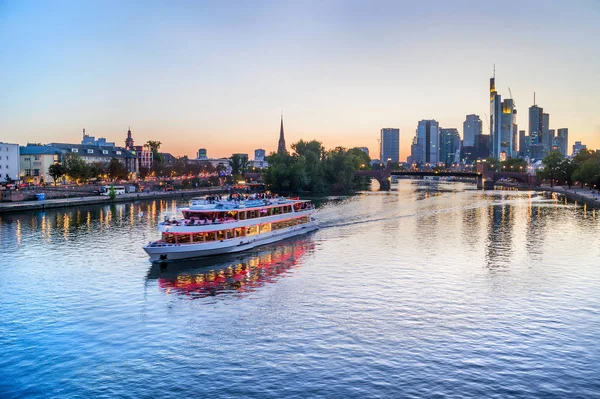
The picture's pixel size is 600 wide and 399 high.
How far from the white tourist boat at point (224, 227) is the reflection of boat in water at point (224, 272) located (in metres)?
1.20

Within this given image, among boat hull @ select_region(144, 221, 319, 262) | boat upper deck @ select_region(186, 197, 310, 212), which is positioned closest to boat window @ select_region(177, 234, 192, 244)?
boat hull @ select_region(144, 221, 319, 262)

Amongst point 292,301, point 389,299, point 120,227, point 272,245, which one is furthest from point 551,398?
point 120,227

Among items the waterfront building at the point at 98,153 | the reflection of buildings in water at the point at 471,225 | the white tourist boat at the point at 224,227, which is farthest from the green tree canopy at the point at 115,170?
the reflection of buildings in water at the point at 471,225

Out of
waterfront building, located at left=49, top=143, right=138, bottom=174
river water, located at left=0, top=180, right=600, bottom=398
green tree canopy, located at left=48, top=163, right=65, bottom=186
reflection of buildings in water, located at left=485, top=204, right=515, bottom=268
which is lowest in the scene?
river water, located at left=0, top=180, right=600, bottom=398

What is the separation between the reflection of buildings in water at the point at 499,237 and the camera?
4934 centimetres

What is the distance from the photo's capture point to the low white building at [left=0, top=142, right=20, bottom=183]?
128 m

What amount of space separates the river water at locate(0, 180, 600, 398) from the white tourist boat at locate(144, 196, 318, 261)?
1.59m

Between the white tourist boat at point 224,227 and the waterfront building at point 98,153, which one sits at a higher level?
the waterfront building at point 98,153

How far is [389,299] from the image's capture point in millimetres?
34438

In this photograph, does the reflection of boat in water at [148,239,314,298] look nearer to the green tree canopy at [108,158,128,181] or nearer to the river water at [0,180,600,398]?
the river water at [0,180,600,398]

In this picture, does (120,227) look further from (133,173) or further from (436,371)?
(133,173)

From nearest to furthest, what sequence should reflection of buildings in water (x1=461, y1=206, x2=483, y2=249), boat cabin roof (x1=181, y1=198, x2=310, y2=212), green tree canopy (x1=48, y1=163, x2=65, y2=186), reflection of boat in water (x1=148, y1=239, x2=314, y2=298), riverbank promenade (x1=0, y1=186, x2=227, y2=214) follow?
reflection of boat in water (x1=148, y1=239, x2=314, y2=298) < boat cabin roof (x1=181, y1=198, x2=310, y2=212) < reflection of buildings in water (x1=461, y1=206, x2=483, y2=249) < riverbank promenade (x1=0, y1=186, x2=227, y2=214) < green tree canopy (x1=48, y1=163, x2=65, y2=186)

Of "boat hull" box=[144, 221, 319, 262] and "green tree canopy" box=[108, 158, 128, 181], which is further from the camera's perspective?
"green tree canopy" box=[108, 158, 128, 181]

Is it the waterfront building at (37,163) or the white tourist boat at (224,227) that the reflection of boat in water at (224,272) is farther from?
the waterfront building at (37,163)
